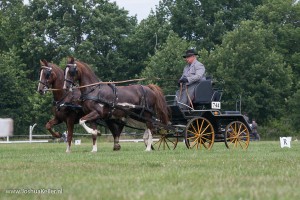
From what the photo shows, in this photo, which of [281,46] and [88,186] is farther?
[281,46]

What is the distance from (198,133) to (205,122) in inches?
15.5

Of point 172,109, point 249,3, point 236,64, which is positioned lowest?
point 172,109

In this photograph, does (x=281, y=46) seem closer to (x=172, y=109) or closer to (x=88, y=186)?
(x=172, y=109)

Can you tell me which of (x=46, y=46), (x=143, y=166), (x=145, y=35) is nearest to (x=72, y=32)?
(x=46, y=46)

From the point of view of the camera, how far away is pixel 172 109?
58.9 ft

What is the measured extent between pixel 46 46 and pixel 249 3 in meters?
20.0

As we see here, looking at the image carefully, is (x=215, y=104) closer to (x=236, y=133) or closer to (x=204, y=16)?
(x=236, y=133)

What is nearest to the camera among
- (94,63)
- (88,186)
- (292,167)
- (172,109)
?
(88,186)

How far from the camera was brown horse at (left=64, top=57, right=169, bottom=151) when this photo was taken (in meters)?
17.1

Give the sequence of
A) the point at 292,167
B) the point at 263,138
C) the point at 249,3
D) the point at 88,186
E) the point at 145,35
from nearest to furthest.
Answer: the point at 88,186
the point at 292,167
the point at 263,138
the point at 145,35
the point at 249,3

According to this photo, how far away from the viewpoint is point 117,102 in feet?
57.5

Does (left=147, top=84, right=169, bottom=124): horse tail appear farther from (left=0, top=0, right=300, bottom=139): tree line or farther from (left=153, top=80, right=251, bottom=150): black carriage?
(left=0, top=0, right=300, bottom=139): tree line

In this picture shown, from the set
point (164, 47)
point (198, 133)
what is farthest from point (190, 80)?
point (164, 47)

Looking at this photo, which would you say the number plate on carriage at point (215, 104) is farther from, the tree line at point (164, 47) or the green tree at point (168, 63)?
the green tree at point (168, 63)
